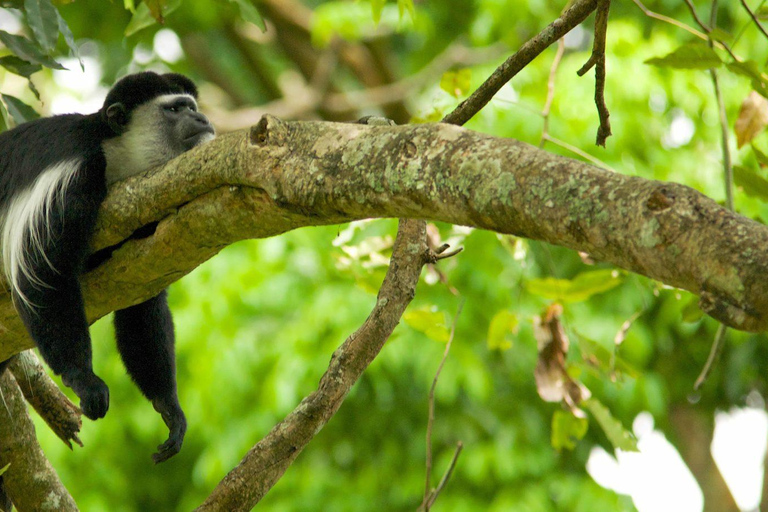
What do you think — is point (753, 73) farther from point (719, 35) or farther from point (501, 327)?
point (501, 327)

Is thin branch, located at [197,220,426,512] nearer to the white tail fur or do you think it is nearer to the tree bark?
the white tail fur

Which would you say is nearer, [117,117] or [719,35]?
[719,35]

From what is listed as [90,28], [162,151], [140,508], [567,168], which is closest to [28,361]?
[162,151]

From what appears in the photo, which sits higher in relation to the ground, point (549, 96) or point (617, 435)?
point (549, 96)

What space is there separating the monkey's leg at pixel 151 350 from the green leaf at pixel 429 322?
2.48ft

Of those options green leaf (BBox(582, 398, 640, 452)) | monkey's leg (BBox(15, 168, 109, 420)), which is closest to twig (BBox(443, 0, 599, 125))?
monkey's leg (BBox(15, 168, 109, 420))

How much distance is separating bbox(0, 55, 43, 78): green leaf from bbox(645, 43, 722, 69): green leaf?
1.40m

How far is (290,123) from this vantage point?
1165 mm

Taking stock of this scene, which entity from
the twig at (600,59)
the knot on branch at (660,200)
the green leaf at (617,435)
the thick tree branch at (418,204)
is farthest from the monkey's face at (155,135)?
the knot on branch at (660,200)

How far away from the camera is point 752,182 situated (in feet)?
4.96

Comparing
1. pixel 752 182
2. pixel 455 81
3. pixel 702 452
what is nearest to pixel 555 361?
pixel 752 182

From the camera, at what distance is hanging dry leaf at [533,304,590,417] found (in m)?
1.83

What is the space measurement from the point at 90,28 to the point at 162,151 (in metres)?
3.08

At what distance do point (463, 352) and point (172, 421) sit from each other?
1.51 metres
